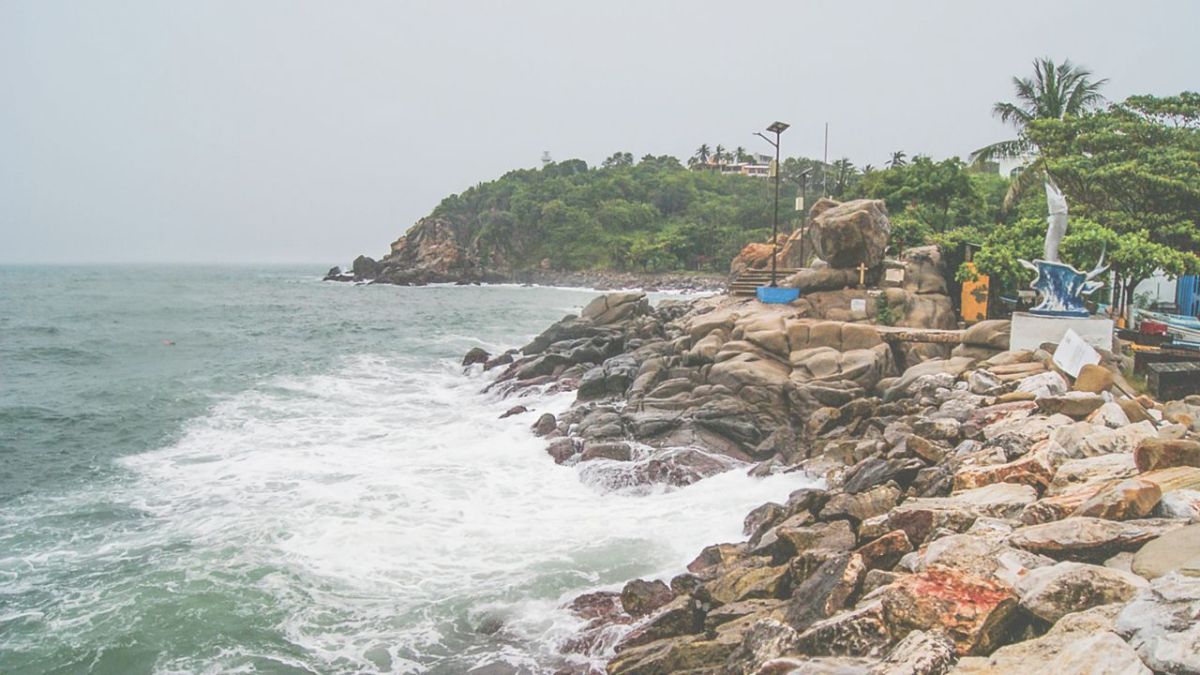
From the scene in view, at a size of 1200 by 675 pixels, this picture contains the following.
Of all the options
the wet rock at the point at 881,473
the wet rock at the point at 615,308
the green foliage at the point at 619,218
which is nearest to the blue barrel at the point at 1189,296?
the wet rock at the point at 615,308

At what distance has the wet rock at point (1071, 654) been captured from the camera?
4.00 metres

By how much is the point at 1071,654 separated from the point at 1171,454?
13.9 ft

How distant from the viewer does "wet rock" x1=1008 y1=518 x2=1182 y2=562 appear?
18.9ft

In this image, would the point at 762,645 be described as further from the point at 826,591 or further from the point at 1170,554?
the point at 1170,554

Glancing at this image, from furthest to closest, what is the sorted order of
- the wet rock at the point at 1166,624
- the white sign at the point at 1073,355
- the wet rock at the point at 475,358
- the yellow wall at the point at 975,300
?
the wet rock at the point at 475,358
the yellow wall at the point at 975,300
the white sign at the point at 1073,355
the wet rock at the point at 1166,624

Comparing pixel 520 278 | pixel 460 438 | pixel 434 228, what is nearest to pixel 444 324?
pixel 460 438

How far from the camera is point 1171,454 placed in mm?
7207

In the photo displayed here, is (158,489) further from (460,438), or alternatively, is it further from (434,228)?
(434,228)

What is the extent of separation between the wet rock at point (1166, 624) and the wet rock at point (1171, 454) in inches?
126

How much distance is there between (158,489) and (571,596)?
9.90 metres

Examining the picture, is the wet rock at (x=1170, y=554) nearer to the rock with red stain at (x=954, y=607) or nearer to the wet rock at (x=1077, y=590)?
the wet rock at (x=1077, y=590)

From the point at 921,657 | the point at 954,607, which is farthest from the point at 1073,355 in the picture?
the point at 921,657

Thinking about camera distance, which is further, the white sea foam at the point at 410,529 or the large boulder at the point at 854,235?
the large boulder at the point at 854,235

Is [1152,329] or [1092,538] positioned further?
[1152,329]
